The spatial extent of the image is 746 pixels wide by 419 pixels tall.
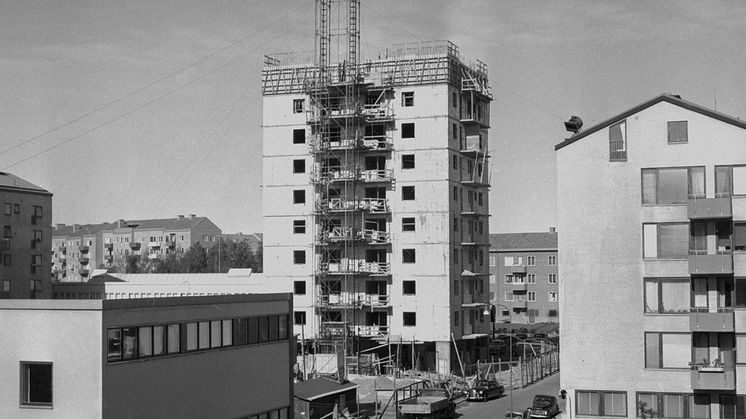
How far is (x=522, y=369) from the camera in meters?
76.8

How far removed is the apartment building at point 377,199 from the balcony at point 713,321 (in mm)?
38760

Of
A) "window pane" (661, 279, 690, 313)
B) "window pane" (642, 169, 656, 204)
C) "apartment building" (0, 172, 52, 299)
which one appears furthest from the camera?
"apartment building" (0, 172, 52, 299)

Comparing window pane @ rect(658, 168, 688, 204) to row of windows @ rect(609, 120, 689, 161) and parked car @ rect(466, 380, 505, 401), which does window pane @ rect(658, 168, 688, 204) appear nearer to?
row of windows @ rect(609, 120, 689, 161)

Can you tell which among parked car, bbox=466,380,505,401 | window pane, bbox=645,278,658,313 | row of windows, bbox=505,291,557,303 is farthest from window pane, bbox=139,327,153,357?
row of windows, bbox=505,291,557,303

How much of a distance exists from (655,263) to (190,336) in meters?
22.3

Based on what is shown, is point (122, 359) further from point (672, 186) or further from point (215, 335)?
point (672, 186)

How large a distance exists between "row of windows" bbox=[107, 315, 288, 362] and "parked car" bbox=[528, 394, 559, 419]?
16417mm

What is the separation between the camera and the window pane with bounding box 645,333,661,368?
46594 mm

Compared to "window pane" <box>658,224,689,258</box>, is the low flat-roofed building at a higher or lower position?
lower

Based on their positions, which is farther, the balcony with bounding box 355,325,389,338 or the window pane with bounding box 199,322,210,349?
the balcony with bounding box 355,325,389,338

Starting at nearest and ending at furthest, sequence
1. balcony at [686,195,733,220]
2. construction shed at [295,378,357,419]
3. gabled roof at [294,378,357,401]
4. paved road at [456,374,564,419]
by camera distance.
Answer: balcony at [686,195,733,220], construction shed at [295,378,357,419], gabled roof at [294,378,357,401], paved road at [456,374,564,419]

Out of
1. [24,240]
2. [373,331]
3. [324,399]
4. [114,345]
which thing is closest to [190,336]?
[114,345]

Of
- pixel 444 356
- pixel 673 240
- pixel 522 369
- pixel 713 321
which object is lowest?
pixel 522 369

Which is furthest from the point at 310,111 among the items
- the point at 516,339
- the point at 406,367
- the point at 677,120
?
the point at 677,120
